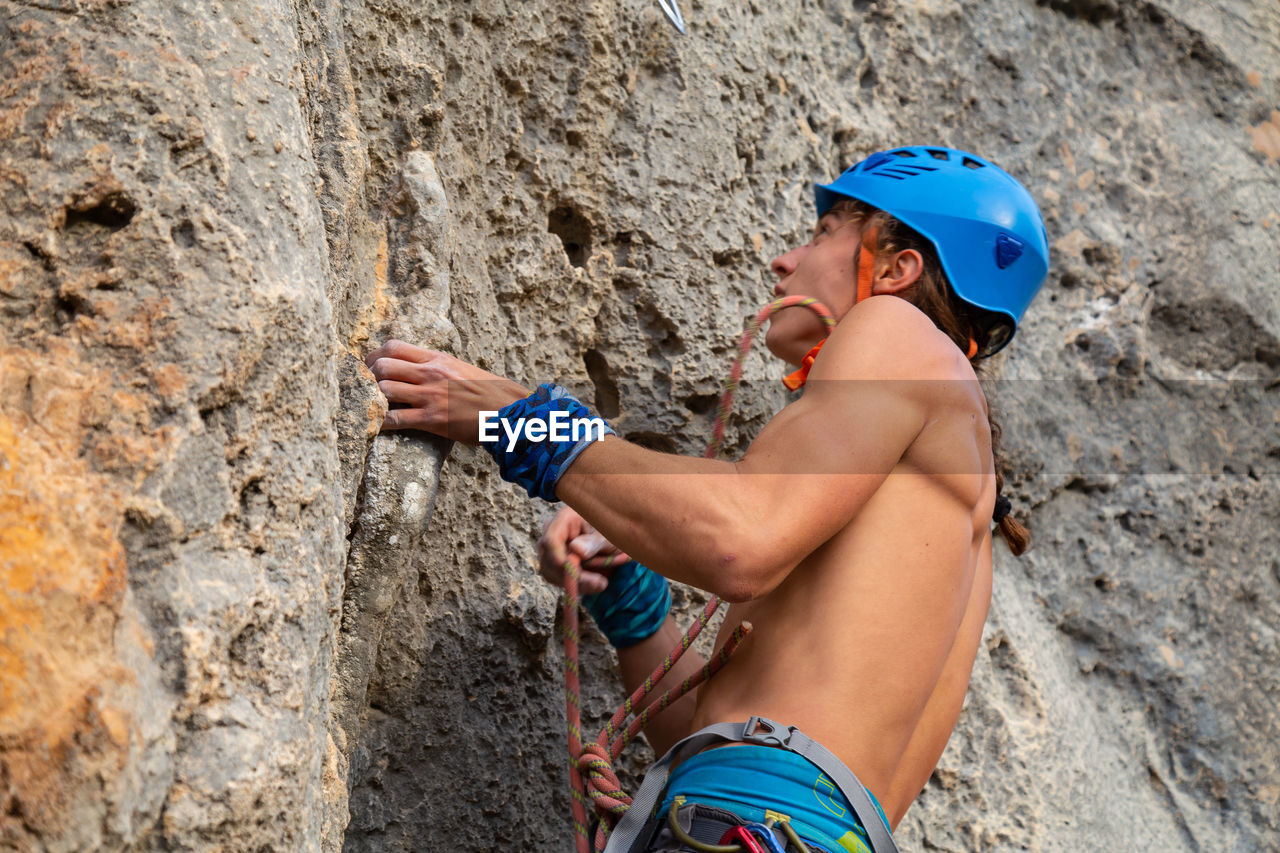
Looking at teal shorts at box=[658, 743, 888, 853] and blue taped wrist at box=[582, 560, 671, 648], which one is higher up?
teal shorts at box=[658, 743, 888, 853]

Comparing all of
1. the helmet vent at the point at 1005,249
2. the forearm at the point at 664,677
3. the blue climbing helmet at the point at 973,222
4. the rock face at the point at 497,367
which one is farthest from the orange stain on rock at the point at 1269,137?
the forearm at the point at 664,677

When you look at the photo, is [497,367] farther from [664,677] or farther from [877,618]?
[877,618]

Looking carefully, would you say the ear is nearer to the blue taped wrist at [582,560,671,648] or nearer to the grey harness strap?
the blue taped wrist at [582,560,671,648]

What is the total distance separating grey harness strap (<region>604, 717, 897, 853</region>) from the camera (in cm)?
153

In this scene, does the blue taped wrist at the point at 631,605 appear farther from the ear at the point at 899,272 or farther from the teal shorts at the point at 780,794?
the ear at the point at 899,272

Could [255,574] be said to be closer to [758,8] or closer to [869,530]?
[869,530]

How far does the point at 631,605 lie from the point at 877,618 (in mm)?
588

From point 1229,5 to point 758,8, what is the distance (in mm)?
2154

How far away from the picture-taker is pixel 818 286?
2.06 m

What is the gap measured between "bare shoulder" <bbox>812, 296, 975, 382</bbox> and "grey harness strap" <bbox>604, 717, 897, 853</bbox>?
55cm

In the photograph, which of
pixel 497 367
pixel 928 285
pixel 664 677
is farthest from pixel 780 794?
pixel 497 367

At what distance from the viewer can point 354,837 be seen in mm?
2002

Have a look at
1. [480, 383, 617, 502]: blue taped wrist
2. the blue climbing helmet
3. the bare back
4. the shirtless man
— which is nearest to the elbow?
the shirtless man

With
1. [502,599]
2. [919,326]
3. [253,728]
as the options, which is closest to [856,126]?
Result: [919,326]
